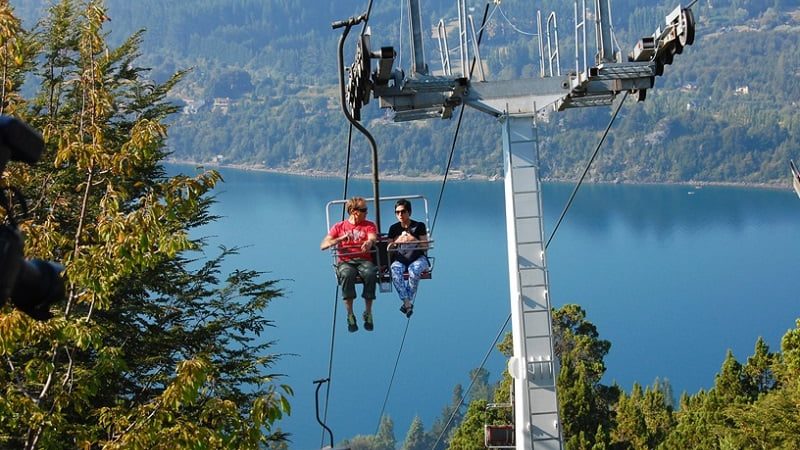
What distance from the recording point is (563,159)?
18062 cm

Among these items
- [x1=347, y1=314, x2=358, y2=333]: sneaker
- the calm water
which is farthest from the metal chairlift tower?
the calm water

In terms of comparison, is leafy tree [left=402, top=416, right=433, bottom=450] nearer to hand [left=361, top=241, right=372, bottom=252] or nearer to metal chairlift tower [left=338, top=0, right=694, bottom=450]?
hand [left=361, top=241, right=372, bottom=252]

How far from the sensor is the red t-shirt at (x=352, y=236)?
25.2 ft

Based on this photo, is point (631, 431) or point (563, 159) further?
point (563, 159)

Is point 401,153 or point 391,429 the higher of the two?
point 401,153

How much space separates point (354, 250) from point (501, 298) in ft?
221

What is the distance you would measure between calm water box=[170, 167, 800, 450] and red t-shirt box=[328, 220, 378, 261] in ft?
147

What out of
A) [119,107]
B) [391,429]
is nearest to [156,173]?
[119,107]

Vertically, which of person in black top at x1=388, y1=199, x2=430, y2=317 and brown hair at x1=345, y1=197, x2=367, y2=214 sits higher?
brown hair at x1=345, y1=197, x2=367, y2=214

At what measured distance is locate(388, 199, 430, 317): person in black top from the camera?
299 inches

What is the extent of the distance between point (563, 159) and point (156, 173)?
6684 inches

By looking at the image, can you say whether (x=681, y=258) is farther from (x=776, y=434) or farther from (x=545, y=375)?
(x=545, y=375)

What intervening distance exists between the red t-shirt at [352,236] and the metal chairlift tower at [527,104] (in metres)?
1.14

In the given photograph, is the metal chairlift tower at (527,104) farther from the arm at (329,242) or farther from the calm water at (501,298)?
the calm water at (501,298)
